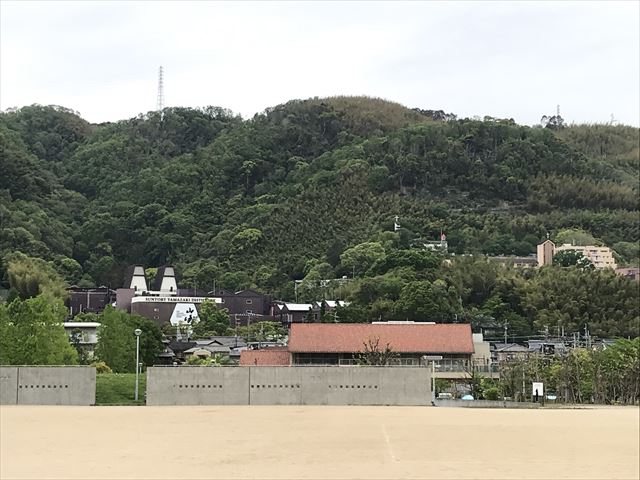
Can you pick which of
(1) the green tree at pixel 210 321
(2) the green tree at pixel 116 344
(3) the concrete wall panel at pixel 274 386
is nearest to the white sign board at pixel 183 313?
(1) the green tree at pixel 210 321

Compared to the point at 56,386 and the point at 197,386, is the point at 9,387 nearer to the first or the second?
the point at 56,386

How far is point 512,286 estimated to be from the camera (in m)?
56.4

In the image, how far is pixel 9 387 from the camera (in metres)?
24.1

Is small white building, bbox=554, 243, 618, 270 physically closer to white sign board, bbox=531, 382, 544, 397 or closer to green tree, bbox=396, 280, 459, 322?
green tree, bbox=396, 280, 459, 322

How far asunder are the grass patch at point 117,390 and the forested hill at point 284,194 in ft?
122

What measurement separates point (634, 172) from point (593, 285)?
61.3m

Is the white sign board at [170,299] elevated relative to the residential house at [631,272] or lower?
lower

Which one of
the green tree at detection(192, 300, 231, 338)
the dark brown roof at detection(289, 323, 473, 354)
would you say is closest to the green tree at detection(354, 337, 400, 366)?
the dark brown roof at detection(289, 323, 473, 354)

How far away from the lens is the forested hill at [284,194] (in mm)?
74438

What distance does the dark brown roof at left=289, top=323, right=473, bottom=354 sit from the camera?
103ft

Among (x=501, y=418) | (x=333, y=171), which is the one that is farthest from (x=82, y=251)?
(x=501, y=418)

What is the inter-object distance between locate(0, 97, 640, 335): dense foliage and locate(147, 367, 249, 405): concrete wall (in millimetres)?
27972

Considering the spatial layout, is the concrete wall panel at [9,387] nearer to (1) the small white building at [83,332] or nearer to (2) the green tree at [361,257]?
(1) the small white building at [83,332]

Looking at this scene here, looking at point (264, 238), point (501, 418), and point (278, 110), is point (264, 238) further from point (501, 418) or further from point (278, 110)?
point (501, 418)
